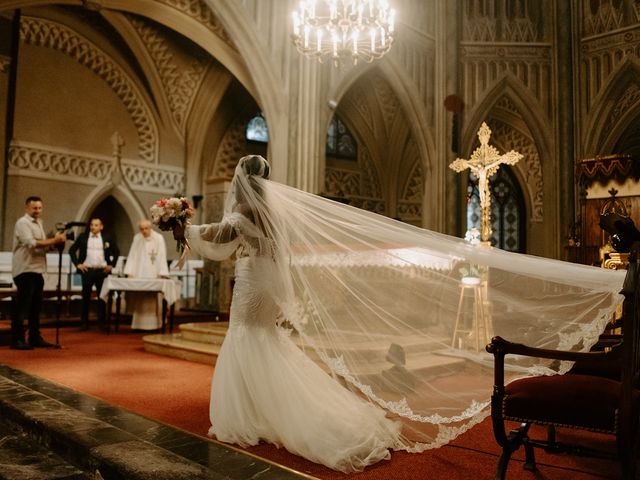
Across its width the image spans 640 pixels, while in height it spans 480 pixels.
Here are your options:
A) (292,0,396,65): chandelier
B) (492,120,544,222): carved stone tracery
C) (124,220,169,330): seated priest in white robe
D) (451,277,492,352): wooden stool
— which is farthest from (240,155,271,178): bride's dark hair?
(492,120,544,222): carved stone tracery

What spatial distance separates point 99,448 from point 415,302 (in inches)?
65.1

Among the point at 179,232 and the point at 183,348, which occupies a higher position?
the point at 179,232

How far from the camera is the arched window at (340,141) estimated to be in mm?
14719

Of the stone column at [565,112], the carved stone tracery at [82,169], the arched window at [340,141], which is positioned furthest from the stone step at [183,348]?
the arched window at [340,141]

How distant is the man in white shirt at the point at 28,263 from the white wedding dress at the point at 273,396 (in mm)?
3291

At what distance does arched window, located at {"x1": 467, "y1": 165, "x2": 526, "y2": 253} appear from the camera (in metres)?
16.0

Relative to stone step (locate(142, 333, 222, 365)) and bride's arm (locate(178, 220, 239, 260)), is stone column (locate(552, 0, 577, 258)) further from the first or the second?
bride's arm (locate(178, 220, 239, 260))

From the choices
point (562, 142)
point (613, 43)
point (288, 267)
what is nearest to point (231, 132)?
point (562, 142)

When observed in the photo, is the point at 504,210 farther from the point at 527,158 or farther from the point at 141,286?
the point at 141,286

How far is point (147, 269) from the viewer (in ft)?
26.0

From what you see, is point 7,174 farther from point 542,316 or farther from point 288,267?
point 542,316

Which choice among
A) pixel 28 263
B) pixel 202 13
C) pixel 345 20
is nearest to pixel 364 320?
pixel 28 263

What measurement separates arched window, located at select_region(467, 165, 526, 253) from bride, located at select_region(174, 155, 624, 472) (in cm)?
1354

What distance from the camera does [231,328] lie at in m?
3.12
